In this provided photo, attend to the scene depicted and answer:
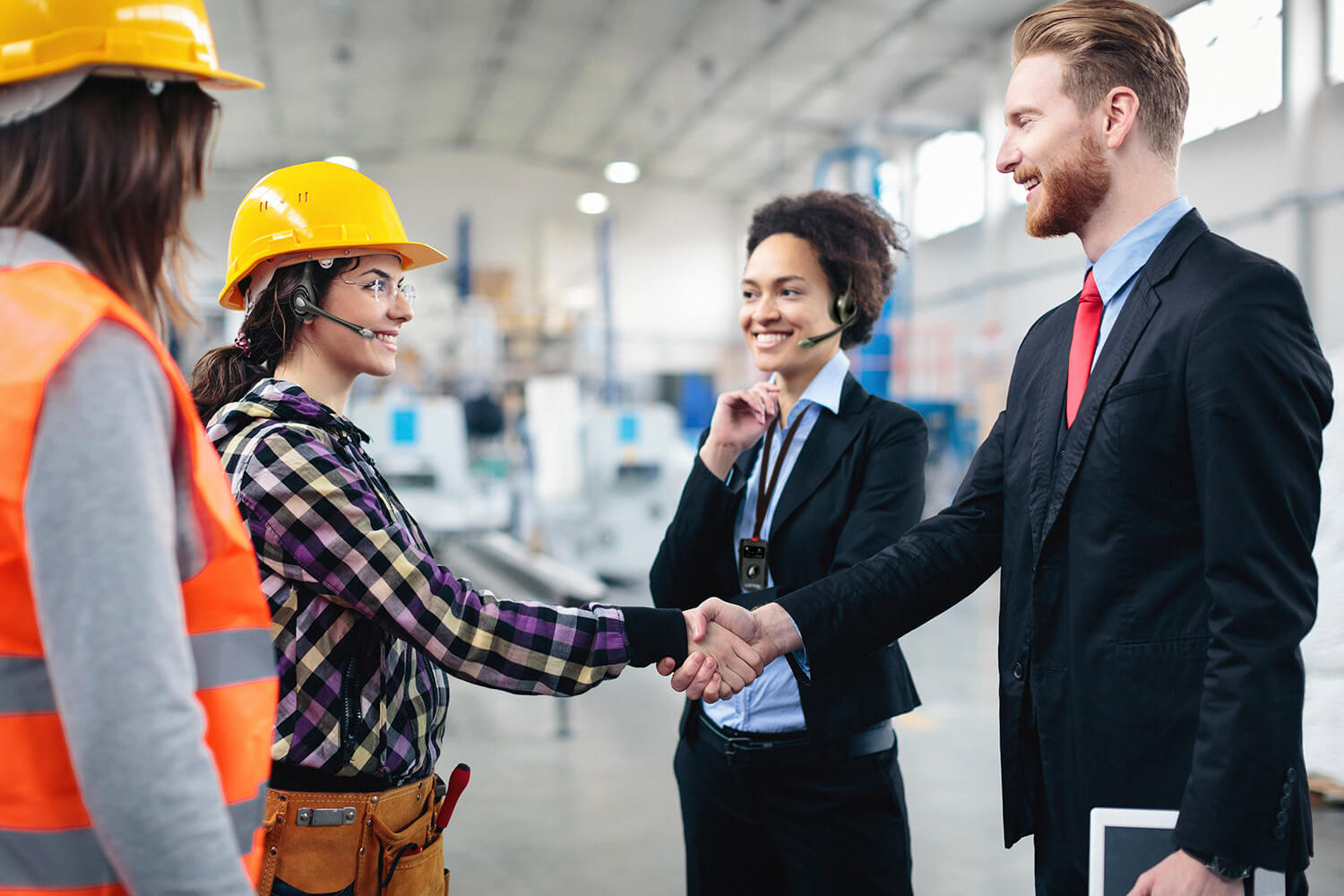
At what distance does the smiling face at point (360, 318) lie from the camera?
1.56 m

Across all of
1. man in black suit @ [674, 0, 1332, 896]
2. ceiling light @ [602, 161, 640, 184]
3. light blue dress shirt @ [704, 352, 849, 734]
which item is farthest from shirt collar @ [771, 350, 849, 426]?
ceiling light @ [602, 161, 640, 184]

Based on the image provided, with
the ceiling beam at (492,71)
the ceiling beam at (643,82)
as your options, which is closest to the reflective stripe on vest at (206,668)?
the ceiling beam at (643,82)

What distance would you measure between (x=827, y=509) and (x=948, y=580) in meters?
0.26

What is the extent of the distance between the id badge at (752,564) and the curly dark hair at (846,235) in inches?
21.3

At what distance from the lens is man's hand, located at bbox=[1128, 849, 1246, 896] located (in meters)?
1.05

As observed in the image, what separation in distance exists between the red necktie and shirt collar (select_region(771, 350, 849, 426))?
0.58 meters

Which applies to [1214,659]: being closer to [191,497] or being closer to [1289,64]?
[191,497]

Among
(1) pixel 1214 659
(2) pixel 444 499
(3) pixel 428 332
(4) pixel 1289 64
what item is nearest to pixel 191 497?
(1) pixel 1214 659

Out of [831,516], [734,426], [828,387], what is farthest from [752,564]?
[828,387]

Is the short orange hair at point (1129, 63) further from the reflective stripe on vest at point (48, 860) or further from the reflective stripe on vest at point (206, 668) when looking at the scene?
the reflective stripe on vest at point (48, 860)

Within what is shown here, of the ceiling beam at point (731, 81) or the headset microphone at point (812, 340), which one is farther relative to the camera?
the ceiling beam at point (731, 81)

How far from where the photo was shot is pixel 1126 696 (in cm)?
117

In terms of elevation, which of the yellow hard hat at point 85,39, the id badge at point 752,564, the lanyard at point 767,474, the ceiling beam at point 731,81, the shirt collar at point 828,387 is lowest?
the id badge at point 752,564

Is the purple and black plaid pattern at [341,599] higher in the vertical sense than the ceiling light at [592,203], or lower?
→ lower
